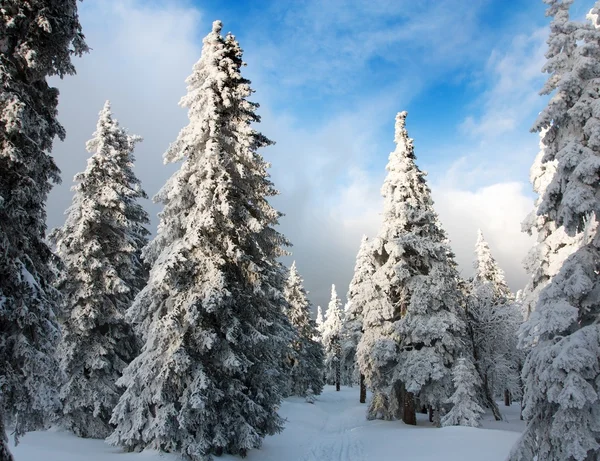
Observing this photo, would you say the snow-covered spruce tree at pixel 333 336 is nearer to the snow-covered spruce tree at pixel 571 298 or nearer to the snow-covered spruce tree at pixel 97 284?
the snow-covered spruce tree at pixel 97 284

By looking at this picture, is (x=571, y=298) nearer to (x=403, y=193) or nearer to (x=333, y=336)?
(x=403, y=193)

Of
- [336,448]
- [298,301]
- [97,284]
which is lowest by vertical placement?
[336,448]

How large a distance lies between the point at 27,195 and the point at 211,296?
6.24 m

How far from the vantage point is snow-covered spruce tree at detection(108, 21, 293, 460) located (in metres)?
13.3

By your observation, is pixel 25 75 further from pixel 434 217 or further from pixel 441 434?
pixel 434 217

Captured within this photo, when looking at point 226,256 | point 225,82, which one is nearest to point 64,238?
point 226,256

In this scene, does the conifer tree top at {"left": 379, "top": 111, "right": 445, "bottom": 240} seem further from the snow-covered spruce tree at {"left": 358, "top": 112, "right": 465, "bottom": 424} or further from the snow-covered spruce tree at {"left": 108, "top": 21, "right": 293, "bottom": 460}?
the snow-covered spruce tree at {"left": 108, "top": 21, "right": 293, "bottom": 460}

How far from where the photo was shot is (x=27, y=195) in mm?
8680

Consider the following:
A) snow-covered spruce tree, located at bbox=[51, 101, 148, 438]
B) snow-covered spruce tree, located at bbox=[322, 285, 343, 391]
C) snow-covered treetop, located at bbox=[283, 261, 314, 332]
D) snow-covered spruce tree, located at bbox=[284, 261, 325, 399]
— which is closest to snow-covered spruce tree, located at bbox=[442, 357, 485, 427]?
snow-covered spruce tree, located at bbox=[51, 101, 148, 438]

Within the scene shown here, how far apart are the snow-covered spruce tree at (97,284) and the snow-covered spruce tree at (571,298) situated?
15.8 metres

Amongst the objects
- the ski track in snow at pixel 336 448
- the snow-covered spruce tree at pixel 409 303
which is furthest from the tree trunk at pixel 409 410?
the ski track in snow at pixel 336 448

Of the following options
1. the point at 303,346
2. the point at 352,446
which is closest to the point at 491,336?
the point at 352,446

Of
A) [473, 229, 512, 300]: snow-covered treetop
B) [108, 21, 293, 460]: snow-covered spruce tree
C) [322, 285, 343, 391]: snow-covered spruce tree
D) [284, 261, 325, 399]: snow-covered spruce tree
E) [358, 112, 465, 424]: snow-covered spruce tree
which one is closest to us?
[108, 21, 293, 460]: snow-covered spruce tree

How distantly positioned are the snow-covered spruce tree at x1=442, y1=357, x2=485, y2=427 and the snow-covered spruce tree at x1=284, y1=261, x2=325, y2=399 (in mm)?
25144
